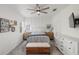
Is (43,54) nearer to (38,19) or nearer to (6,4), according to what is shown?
(38,19)

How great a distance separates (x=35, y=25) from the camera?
1.58m

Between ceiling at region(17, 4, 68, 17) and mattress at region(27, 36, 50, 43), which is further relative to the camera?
mattress at region(27, 36, 50, 43)

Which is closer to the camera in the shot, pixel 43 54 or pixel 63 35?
pixel 43 54

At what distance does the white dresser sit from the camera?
1447mm

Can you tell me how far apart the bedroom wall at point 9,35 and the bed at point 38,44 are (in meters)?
0.18

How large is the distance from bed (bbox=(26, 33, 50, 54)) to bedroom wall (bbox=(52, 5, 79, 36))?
0.25m

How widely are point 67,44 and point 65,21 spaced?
1.22 ft

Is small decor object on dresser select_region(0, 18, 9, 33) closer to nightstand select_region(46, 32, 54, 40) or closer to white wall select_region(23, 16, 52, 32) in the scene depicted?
white wall select_region(23, 16, 52, 32)

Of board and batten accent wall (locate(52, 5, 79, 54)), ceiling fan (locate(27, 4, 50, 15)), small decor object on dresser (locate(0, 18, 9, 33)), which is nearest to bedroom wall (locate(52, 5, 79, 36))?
board and batten accent wall (locate(52, 5, 79, 54))

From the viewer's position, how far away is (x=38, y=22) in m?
1.59
